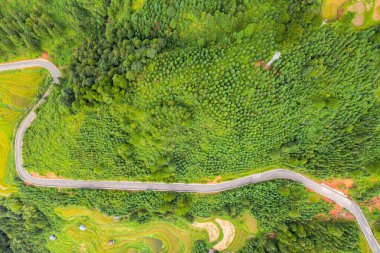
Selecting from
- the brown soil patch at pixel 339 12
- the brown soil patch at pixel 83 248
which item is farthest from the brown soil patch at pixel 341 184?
the brown soil patch at pixel 83 248

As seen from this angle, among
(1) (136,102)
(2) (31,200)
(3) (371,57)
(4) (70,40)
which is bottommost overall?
(2) (31,200)

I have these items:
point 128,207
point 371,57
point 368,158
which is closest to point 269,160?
point 368,158

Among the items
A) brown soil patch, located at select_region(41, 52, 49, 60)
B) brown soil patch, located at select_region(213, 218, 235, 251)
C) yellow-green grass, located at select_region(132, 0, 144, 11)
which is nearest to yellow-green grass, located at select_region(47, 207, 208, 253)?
brown soil patch, located at select_region(213, 218, 235, 251)

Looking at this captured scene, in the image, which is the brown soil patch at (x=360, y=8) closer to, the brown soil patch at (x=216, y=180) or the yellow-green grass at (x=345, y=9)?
the yellow-green grass at (x=345, y=9)

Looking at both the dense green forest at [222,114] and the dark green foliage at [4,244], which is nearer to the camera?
the dense green forest at [222,114]

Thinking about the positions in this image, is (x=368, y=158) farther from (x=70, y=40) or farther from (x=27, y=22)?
(x=27, y=22)

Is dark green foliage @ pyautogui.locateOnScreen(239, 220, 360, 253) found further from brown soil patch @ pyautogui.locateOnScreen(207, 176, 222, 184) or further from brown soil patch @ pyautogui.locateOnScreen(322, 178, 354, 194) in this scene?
brown soil patch @ pyautogui.locateOnScreen(207, 176, 222, 184)
